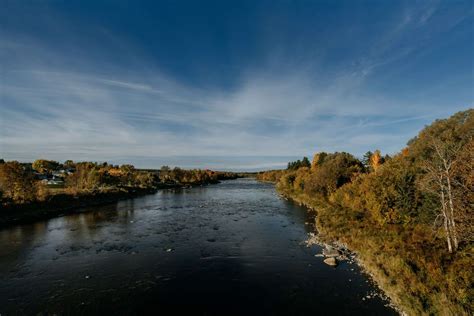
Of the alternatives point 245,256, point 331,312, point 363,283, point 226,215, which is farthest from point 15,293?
point 226,215

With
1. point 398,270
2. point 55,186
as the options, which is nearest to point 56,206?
point 55,186

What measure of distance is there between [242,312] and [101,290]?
31.4ft

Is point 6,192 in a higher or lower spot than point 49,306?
higher

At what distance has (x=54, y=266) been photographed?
2055 centimetres

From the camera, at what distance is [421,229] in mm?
22266

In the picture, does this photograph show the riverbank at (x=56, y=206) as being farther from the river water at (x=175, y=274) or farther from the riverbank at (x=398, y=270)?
the riverbank at (x=398, y=270)

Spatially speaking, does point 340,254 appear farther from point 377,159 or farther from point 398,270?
point 377,159

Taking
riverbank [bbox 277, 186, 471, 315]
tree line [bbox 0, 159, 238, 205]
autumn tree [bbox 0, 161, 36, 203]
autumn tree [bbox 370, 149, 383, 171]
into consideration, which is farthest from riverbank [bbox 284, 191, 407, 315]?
autumn tree [bbox 370, 149, 383, 171]

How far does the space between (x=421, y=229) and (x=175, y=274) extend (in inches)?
843

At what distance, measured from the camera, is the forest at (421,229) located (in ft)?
44.5

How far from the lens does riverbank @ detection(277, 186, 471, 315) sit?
12.8m

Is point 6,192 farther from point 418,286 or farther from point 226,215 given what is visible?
point 418,286

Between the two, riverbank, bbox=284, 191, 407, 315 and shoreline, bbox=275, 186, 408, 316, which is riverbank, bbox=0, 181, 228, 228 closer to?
shoreline, bbox=275, 186, 408, 316

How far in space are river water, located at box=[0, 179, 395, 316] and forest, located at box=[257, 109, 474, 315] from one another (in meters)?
1.98
